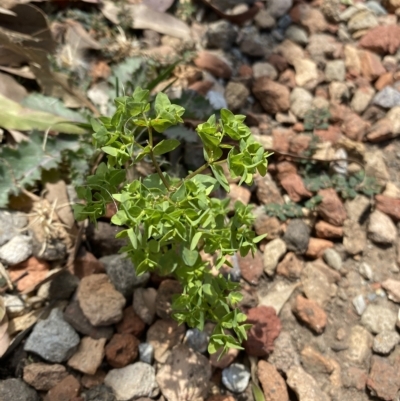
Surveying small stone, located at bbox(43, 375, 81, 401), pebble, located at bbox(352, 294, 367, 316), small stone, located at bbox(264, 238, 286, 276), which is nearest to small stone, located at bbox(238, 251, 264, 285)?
small stone, located at bbox(264, 238, 286, 276)

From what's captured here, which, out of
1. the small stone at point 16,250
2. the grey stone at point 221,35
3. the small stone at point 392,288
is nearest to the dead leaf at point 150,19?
the grey stone at point 221,35

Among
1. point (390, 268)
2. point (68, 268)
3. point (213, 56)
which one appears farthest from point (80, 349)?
point (213, 56)

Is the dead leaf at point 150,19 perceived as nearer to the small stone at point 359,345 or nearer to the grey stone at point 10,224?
the grey stone at point 10,224

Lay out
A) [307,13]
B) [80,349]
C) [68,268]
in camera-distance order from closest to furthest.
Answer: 1. [80,349]
2. [68,268]
3. [307,13]

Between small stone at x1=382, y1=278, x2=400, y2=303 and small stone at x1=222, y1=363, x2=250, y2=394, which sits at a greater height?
small stone at x1=382, y1=278, x2=400, y2=303

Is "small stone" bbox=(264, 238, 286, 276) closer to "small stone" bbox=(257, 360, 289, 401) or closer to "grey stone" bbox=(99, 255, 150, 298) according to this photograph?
"small stone" bbox=(257, 360, 289, 401)

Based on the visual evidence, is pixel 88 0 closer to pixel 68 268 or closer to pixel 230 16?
pixel 230 16

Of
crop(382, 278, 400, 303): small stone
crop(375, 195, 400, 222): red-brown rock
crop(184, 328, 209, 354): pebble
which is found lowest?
crop(184, 328, 209, 354): pebble
